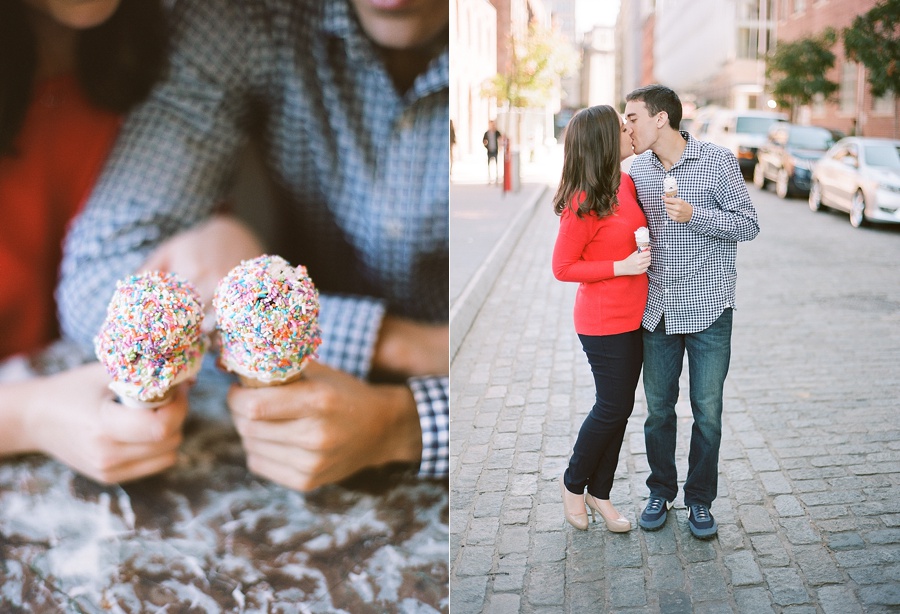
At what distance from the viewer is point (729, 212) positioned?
154 inches

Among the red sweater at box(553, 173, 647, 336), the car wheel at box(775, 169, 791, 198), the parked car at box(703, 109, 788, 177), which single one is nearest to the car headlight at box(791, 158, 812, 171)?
the car wheel at box(775, 169, 791, 198)

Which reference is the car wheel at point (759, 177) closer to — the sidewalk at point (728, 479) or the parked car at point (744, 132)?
the parked car at point (744, 132)

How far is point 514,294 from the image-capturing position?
36.1 ft

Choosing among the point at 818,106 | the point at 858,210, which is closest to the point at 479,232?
the point at 858,210

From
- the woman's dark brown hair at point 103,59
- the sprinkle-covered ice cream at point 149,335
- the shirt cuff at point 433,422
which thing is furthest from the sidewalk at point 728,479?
the woman's dark brown hair at point 103,59

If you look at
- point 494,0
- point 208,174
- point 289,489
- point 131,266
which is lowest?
point 289,489

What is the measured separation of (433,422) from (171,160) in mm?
1087

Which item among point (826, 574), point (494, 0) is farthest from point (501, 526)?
point (494, 0)

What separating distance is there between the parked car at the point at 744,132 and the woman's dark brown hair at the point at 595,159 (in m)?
21.0

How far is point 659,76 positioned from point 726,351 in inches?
5328

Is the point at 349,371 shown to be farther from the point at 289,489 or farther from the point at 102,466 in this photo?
the point at 102,466

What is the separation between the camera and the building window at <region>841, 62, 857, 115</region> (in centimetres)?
3047

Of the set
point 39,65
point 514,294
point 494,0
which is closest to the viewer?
point 39,65

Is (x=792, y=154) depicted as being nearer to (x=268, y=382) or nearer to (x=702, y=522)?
(x=702, y=522)
